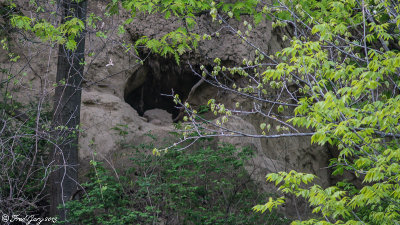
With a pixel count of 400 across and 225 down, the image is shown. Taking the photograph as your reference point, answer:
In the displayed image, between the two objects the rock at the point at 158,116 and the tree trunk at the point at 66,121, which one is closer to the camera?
the tree trunk at the point at 66,121

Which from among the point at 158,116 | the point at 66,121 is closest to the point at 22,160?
the point at 66,121

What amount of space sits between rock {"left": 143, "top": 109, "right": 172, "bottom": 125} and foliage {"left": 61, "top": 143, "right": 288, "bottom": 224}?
A: 2.74 m

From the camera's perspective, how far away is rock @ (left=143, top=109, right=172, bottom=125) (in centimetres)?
1305

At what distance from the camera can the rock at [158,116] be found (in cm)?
1305

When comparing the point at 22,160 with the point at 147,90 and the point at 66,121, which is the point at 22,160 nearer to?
the point at 66,121

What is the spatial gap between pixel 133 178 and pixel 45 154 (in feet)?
5.89

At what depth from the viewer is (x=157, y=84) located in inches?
531

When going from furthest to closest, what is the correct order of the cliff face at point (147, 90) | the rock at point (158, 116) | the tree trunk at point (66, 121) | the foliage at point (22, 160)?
the rock at point (158, 116) → the cliff face at point (147, 90) → the tree trunk at point (66, 121) → the foliage at point (22, 160)

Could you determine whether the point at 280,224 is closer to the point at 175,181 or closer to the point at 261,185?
the point at 261,185

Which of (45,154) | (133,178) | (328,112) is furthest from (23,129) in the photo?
(328,112)

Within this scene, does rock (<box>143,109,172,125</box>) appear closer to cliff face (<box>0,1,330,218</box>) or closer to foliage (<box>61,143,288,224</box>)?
cliff face (<box>0,1,330,218</box>)

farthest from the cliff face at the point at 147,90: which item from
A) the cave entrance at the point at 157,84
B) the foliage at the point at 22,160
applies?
the foliage at the point at 22,160

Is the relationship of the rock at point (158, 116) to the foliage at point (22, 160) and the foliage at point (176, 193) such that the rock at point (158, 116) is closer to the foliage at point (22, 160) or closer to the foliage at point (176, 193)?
the foliage at point (176, 193)

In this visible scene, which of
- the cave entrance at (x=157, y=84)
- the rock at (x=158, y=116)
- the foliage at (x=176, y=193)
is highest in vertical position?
the cave entrance at (x=157, y=84)
